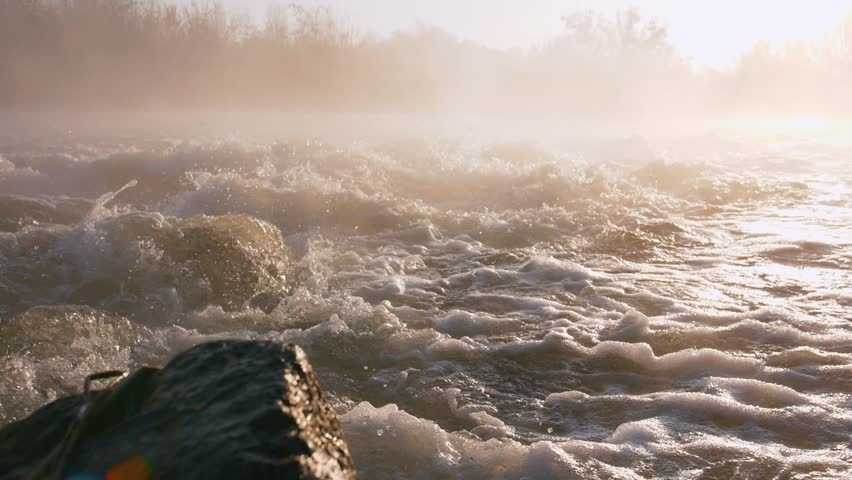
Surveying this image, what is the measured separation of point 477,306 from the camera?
5.00m

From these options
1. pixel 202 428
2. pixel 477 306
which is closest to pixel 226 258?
pixel 477 306

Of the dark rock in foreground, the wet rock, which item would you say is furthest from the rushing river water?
the dark rock in foreground

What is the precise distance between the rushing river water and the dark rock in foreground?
3.84ft

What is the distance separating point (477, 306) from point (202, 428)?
3.61 m

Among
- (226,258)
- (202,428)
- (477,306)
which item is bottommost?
(477,306)

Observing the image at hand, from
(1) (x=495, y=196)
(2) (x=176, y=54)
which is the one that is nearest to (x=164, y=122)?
(2) (x=176, y=54)

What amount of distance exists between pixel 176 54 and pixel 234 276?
17727mm

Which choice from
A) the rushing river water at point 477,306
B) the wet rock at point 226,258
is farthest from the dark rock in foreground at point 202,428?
the wet rock at point 226,258

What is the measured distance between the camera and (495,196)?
969 cm

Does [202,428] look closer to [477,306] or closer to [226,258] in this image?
[477,306]

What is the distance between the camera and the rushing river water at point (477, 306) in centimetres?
299

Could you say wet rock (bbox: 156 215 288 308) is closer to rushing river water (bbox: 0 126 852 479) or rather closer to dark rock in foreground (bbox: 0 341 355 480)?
rushing river water (bbox: 0 126 852 479)

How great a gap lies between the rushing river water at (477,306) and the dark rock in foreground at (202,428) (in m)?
1.17

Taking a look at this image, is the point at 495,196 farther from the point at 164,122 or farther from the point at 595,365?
the point at 164,122
